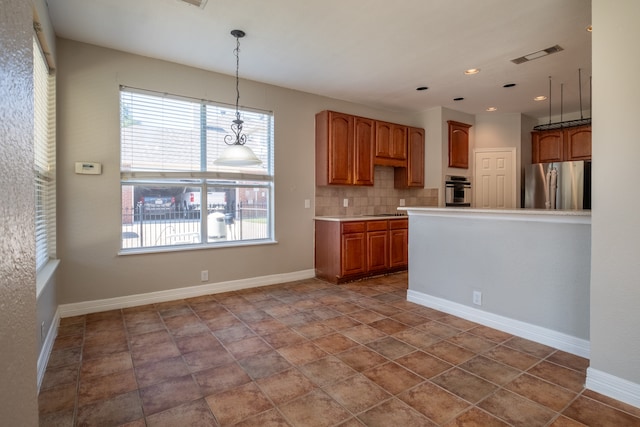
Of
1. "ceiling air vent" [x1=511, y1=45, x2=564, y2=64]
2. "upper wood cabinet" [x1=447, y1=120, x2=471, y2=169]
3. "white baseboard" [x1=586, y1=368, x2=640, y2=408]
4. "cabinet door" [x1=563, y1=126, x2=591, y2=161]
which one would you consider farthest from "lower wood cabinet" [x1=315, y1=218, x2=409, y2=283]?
"cabinet door" [x1=563, y1=126, x2=591, y2=161]

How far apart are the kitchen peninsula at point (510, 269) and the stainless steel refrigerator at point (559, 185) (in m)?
3.12

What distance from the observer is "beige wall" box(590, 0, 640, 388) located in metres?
1.92

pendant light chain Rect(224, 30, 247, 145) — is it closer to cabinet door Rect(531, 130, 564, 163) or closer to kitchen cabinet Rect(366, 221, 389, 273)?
kitchen cabinet Rect(366, 221, 389, 273)

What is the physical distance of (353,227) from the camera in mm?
4730

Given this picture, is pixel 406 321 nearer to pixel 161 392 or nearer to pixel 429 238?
pixel 429 238

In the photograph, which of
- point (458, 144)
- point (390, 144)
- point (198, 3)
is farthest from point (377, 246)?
point (198, 3)

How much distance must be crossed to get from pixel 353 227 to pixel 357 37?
2402mm

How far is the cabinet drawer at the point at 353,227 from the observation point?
183 inches

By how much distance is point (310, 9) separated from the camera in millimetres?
2812

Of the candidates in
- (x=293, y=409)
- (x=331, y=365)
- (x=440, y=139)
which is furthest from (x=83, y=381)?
(x=440, y=139)

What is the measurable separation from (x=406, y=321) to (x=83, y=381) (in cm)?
260

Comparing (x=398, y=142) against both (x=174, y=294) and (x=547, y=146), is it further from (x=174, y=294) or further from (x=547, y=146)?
(x=174, y=294)

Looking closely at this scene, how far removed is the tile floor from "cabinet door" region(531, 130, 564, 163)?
4.45 meters

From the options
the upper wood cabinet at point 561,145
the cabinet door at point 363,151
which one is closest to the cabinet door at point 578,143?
the upper wood cabinet at point 561,145
